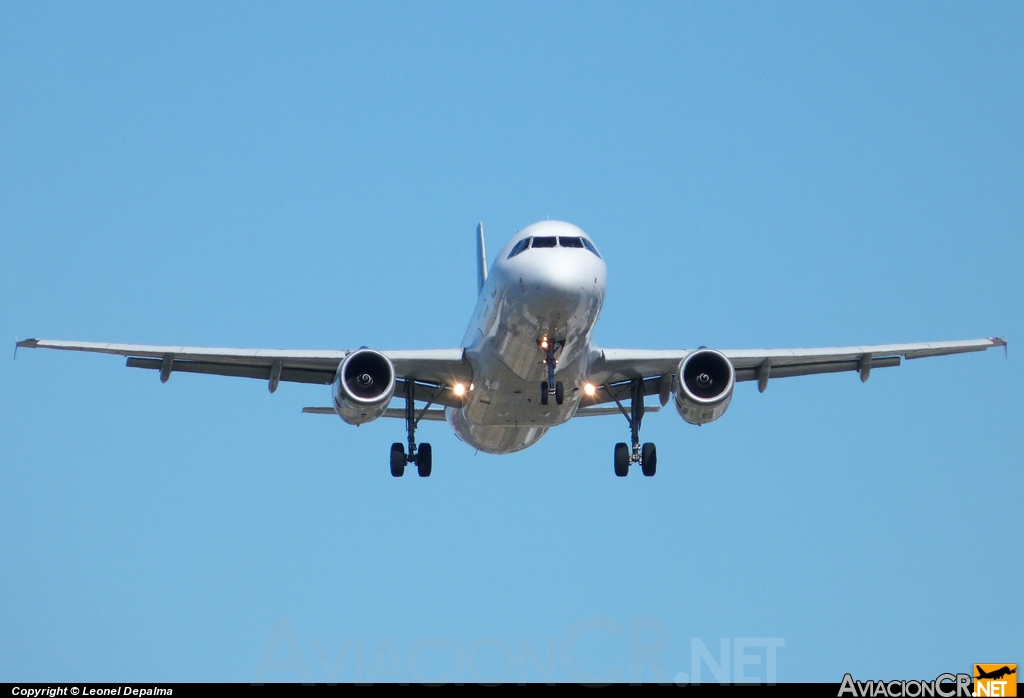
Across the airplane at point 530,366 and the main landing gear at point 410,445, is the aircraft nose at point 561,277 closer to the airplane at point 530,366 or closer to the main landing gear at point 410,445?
the airplane at point 530,366

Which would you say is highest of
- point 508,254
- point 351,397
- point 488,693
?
point 508,254

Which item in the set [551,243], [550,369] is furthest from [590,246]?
[550,369]

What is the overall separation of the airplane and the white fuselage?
0.03 m

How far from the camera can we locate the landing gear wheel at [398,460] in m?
39.7

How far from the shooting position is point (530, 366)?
35.8m

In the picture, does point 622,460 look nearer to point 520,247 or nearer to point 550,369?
point 550,369

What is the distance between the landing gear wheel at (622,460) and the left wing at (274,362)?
4.43 metres

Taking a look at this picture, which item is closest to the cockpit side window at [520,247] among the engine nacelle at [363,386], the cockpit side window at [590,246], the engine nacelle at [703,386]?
the cockpit side window at [590,246]

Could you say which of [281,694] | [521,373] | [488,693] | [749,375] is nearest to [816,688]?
[488,693]

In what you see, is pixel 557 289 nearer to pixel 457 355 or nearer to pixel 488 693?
pixel 457 355

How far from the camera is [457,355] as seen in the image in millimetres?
37812

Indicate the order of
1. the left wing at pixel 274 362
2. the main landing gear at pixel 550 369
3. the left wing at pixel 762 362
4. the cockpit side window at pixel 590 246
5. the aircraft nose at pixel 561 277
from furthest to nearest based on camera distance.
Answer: the left wing at pixel 762 362 < the left wing at pixel 274 362 < the cockpit side window at pixel 590 246 < the main landing gear at pixel 550 369 < the aircraft nose at pixel 561 277

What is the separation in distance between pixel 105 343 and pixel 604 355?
11.8 meters

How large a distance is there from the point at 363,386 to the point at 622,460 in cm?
791
